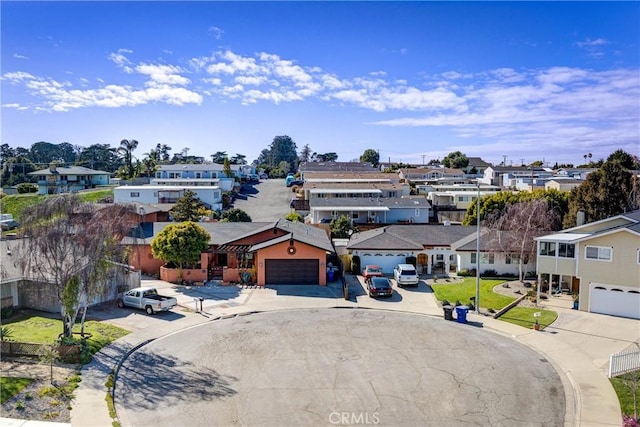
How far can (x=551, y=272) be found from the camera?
2977 cm

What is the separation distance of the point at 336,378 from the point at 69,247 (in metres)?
12.4

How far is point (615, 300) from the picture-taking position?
26.8m

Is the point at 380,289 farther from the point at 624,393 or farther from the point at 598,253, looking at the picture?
the point at 624,393

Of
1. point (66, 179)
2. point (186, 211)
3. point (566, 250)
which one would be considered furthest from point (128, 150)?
point (566, 250)

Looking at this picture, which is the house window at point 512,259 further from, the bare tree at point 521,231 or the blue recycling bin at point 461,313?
the blue recycling bin at point 461,313

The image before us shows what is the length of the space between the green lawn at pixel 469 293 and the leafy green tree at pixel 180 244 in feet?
56.5

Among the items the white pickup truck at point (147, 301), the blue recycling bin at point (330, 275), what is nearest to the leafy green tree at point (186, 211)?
the blue recycling bin at point (330, 275)

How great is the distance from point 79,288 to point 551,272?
2700 centimetres

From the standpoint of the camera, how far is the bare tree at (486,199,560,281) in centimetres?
3431

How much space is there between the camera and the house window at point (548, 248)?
30.0 meters

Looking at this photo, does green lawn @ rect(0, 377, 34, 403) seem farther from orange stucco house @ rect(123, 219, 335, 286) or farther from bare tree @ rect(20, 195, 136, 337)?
orange stucco house @ rect(123, 219, 335, 286)

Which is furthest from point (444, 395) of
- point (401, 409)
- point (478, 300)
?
point (478, 300)

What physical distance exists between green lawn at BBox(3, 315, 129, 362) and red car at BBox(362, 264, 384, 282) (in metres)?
17.8

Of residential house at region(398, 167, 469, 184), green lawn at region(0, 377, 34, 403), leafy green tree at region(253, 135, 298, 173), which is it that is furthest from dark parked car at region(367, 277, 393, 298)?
leafy green tree at region(253, 135, 298, 173)
